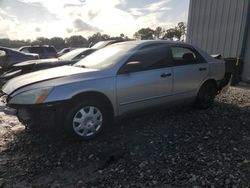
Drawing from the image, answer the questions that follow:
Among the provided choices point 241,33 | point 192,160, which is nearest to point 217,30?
point 241,33

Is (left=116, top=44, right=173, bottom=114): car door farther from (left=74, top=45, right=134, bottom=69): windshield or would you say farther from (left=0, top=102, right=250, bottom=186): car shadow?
(left=0, top=102, right=250, bottom=186): car shadow

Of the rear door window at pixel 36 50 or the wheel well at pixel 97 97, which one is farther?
the rear door window at pixel 36 50

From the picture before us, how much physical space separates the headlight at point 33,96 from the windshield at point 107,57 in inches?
40.9

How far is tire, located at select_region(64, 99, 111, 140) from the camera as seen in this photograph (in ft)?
11.8

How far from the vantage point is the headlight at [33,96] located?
3396mm

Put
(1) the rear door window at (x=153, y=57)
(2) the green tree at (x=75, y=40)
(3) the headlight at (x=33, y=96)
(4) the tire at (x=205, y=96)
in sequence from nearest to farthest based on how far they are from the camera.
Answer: (3) the headlight at (x=33, y=96) → (1) the rear door window at (x=153, y=57) → (4) the tire at (x=205, y=96) → (2) the green tree at (x=75, y=40)

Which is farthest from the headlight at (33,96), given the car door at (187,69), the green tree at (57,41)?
the green tree at (57,41)

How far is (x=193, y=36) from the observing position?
11.2 m

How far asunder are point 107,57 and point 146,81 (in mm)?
812

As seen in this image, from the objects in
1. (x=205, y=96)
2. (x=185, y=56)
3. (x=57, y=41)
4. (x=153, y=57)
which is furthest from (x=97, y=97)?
(x=57, y=41)

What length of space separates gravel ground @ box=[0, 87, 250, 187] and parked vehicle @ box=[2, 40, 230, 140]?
37cm

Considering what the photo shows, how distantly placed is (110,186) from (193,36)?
9.71 metres

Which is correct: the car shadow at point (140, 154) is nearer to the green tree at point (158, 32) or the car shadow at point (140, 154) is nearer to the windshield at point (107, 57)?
the windshield at point (107, 57)

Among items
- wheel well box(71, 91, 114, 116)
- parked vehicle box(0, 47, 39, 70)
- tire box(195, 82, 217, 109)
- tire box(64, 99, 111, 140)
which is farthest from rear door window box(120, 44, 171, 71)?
parked vehicle box(0, 47, 39, 70)
